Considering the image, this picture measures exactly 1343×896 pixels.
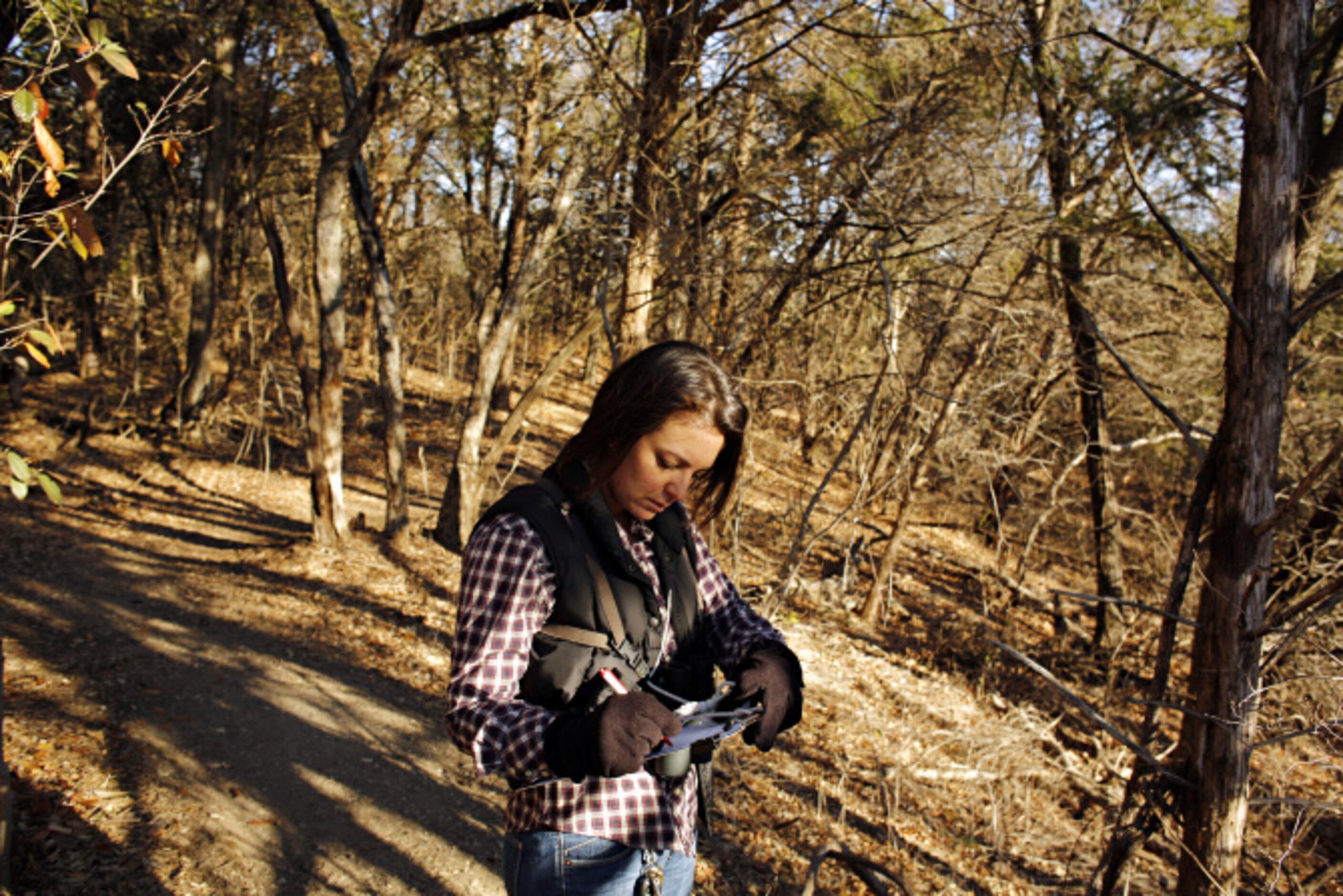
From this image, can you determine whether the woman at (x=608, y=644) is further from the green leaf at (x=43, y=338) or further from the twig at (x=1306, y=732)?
the twig at (x=1306, y=732)

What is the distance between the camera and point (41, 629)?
5938mm

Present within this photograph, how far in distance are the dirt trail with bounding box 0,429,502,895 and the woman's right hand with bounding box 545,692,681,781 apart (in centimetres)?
305

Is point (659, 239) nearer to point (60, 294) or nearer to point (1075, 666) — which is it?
point (1075, 666)

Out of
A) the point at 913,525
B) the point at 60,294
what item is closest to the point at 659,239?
the point at 913,525

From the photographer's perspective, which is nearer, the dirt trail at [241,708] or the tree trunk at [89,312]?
the dirt trail at [241,708]

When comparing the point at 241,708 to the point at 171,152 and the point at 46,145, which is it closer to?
the point at 171,152

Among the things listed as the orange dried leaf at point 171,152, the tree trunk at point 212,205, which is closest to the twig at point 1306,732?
the orange dried leaf at point 171,152

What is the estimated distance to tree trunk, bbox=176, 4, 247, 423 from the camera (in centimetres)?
1162

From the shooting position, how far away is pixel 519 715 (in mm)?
1570

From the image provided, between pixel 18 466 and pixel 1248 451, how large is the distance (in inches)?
147

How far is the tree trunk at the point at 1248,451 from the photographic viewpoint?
9.73ft

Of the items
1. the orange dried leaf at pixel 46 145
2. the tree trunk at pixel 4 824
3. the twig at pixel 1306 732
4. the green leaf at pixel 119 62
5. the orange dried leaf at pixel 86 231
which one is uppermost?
the green leaf at pixel 119 62

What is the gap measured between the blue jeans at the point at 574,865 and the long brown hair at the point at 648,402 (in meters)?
0.72

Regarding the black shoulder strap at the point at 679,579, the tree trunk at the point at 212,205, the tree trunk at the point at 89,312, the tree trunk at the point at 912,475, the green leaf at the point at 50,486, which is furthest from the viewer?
the tree trunk at the point at 212,205
